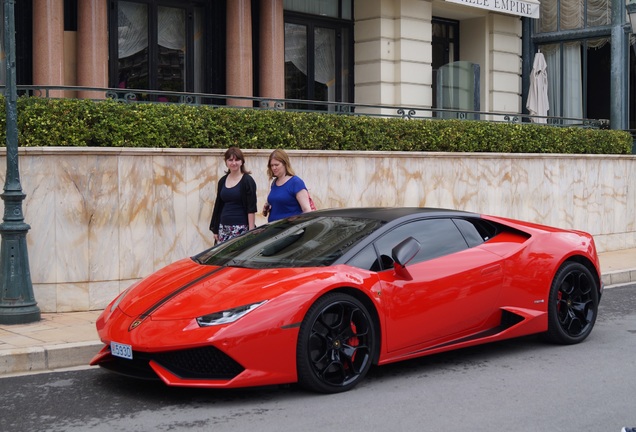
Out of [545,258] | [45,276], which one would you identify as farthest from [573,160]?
[45,276]

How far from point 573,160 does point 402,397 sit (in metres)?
10.9

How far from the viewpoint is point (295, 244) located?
7.40m

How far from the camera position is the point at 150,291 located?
698cm

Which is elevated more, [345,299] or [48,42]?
[48,42]

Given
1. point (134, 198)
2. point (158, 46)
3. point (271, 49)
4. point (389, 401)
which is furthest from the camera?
point (271, 49)

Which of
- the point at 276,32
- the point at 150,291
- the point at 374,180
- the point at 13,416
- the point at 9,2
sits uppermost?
the point at 276,32

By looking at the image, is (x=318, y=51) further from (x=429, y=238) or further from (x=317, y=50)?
(x=429, y=238)

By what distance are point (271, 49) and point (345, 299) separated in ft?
39.3

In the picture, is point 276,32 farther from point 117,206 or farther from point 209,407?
point 209,407

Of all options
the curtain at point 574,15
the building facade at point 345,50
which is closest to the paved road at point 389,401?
the building facade at point 345,50

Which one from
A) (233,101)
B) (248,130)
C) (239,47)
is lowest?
(248,130)

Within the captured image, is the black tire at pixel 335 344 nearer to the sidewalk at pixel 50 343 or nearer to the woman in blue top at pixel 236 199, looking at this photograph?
the sidewalk at pixel 50 343

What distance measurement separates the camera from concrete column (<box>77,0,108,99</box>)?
15062mm

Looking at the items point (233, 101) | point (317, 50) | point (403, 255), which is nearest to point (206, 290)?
point (403, 255)
